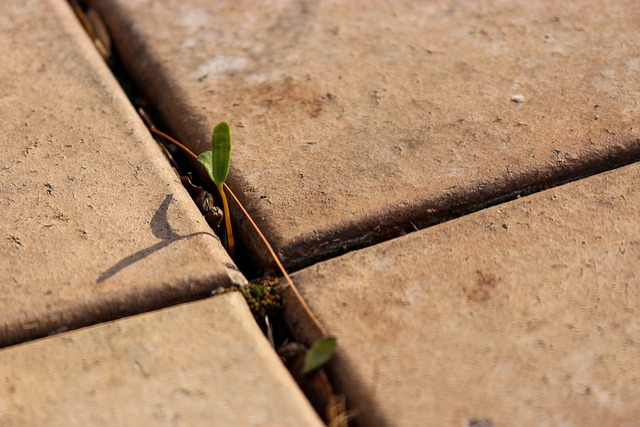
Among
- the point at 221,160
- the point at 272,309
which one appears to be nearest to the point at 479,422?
the point at 272,309

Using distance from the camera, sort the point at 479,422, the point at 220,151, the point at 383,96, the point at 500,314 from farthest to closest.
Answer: the point at 383,96 < the point at 220,151 < the point at 500,314 < the point at 479,422

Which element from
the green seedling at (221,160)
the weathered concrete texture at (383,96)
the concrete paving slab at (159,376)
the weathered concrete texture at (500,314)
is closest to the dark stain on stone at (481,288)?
the weathered concrete texture at (500,314)

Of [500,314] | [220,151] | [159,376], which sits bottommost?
[500,314]

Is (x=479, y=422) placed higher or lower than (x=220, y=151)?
lower

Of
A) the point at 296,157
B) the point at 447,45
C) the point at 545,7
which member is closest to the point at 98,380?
the point at 296,157

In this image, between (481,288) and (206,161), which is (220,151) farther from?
(481,288)

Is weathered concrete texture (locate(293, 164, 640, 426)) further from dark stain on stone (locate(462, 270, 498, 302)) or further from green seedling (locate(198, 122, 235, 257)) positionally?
green seedling (locate(198, 122, 235, 257))

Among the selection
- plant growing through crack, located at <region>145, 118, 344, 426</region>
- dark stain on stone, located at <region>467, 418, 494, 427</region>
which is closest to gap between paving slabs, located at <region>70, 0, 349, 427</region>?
plant growing through crack, located at <region>145, 118, 344, 426</region>

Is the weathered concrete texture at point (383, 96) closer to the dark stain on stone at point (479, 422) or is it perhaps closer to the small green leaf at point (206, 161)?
the small green leaf at point (206, 161)
